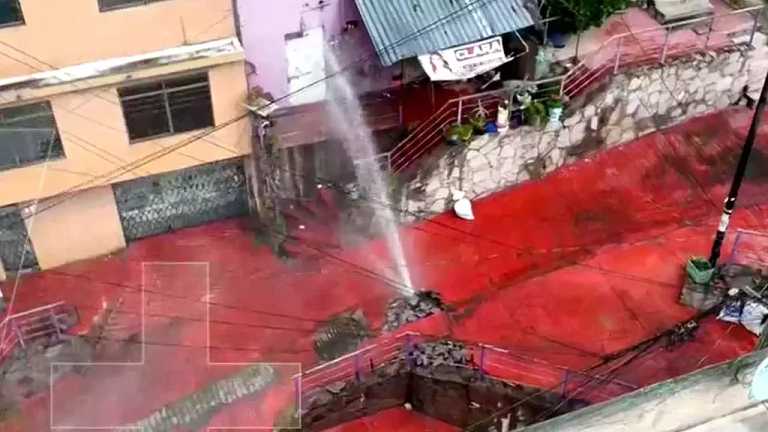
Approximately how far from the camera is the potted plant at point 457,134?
68.5 feet

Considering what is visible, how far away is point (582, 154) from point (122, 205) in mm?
10201

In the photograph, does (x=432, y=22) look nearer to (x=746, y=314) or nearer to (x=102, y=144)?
(x=102, y=144)

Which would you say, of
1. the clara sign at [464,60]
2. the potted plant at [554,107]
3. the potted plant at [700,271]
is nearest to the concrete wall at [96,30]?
the clara sign at [464,60]

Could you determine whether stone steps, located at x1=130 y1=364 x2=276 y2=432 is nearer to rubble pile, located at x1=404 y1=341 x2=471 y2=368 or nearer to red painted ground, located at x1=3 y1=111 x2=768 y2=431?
red painted ground, located at x1=3 y1=111 x2=768 y2=431

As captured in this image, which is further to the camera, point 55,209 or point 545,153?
point 545,153

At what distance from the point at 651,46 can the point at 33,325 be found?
14422 mm

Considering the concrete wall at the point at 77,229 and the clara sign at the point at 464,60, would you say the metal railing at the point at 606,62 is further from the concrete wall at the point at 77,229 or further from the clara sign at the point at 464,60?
the concrete wall at the point at 77,229

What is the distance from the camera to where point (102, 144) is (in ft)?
60.7

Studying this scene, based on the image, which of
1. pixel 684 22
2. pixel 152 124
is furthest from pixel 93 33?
pixel 684 22

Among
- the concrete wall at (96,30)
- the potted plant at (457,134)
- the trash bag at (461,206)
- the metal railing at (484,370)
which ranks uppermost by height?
the concrete wall at (96,30)

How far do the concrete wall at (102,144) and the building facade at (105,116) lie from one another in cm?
2

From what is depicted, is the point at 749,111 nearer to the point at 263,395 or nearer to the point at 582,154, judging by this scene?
the point at 582,154

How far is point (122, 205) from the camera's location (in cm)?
2038

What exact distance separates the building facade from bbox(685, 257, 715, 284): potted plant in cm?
908
